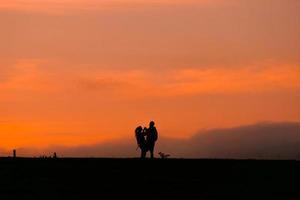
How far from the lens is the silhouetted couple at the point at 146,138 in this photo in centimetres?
5788

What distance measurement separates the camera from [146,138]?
58.3m
